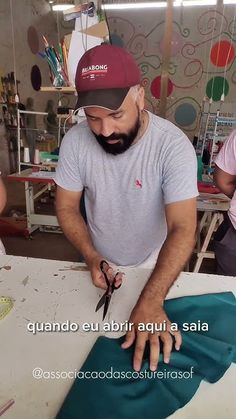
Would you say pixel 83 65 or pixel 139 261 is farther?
pixel 139 261

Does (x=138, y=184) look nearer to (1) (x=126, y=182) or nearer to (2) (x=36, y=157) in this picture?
(1) (x=126, y=182)

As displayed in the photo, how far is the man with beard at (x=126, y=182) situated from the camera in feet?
3.38

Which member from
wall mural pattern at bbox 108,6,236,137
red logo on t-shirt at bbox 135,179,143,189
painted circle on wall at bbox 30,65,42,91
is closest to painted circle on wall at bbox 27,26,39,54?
painted circle on wall at bbox 30,65,42,91

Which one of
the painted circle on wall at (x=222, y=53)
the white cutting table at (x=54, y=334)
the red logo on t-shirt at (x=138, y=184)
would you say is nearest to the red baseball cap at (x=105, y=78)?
the red logo on t-shirt at (x=138, y=184)

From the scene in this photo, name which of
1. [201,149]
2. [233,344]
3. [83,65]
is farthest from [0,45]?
[233,344]

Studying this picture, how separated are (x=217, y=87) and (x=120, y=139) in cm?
532

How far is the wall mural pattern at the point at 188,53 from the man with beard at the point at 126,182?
4.58 m

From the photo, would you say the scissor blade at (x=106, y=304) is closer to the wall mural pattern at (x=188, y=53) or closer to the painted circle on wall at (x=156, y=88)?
the wall mural pattern at (x=188, y=53)

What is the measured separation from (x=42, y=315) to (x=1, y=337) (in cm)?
12

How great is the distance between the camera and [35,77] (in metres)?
5.69

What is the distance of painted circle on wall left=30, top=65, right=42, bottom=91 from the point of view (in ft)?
18.4

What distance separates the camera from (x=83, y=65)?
106 centimetres

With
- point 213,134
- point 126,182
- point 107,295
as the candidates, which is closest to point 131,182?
point 126,182

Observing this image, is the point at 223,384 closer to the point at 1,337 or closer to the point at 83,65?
the point at 1,337
